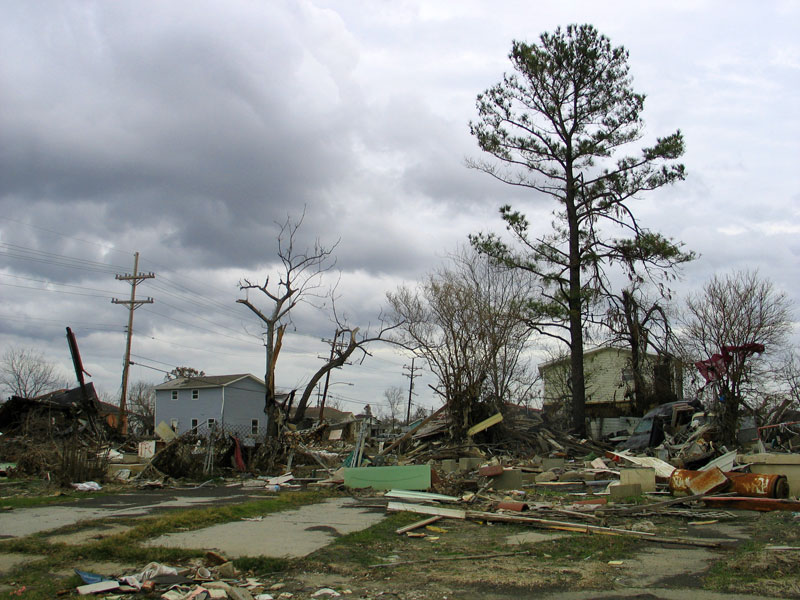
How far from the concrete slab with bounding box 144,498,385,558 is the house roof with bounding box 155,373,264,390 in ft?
126

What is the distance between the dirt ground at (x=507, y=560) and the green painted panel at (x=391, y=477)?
2.97 m

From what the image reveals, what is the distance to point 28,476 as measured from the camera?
15.7 metres

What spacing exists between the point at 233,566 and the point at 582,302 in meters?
16.9

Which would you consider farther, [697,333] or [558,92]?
[697,333]

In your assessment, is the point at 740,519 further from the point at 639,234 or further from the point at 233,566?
the point at 639,234

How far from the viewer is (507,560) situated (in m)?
6.16

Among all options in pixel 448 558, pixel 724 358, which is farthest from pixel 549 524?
pixel 724 358

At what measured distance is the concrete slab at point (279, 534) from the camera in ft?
21.2

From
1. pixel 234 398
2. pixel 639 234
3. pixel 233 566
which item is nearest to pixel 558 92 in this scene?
pixel 639 234

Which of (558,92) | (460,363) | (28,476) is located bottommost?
(28,476)

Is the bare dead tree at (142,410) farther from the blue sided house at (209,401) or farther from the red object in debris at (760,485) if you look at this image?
the red object in debris at (760,485)

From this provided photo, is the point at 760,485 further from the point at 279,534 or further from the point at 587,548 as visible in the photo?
the point at 279,534

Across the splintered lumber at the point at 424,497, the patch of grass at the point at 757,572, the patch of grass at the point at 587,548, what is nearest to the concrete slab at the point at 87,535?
the splintered lumber at the point at 424,497

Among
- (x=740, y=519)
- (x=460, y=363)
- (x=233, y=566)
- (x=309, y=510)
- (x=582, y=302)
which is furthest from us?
(x=582, y=302)
